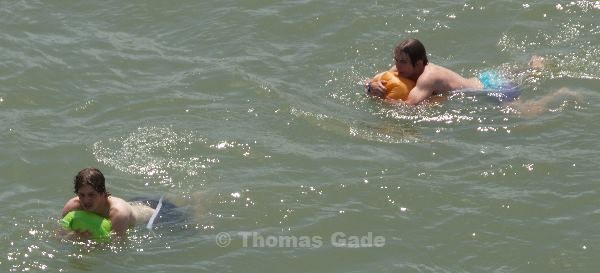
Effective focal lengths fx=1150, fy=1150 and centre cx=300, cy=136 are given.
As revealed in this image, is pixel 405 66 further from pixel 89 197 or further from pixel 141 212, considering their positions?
pixel 89 197

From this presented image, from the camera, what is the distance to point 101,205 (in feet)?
35.6

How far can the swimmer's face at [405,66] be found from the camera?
45.7ft

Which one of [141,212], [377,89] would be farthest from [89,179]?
[377,89]

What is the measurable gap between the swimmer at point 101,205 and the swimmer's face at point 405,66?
4132 mm

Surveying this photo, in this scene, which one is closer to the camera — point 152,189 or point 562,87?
point 152,189

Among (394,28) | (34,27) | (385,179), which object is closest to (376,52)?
(394,28)

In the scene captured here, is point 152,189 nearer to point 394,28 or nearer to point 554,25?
point 394,28

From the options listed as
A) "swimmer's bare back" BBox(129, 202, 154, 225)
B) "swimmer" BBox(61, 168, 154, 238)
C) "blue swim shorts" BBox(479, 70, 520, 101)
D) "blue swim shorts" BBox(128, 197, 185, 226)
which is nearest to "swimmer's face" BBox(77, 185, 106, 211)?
"swimmer" BBox(61, 168, 154, 238)

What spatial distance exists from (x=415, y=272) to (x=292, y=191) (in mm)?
1937

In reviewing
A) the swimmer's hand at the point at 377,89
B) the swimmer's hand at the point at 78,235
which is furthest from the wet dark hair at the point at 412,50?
the swimmer's hand at the point at 78,235

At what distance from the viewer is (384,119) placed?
1358 cm

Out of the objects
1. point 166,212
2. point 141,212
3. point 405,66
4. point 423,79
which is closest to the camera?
point 141,212

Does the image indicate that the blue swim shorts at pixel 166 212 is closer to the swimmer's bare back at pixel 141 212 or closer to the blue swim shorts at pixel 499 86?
the swimmer's bare back at pixel 141 212

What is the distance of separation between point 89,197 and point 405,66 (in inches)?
191
